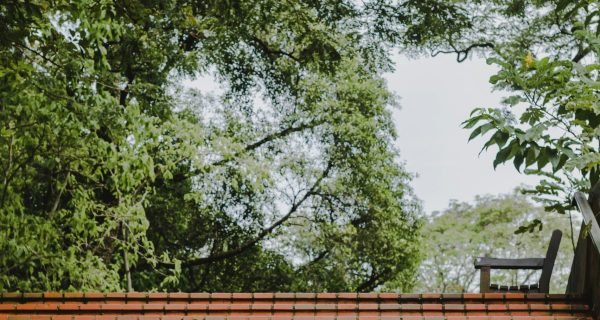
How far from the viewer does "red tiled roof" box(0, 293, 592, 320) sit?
19.8 feet

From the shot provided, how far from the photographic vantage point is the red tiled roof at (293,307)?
A: 6.03 meters

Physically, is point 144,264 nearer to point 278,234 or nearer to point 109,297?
point 278,234

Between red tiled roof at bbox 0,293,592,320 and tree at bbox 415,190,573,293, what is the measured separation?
22547 mm

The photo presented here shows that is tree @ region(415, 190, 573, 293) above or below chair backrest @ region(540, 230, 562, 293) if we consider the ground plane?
above

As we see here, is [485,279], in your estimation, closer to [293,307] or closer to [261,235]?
[293,307]

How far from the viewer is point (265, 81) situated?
688 inches

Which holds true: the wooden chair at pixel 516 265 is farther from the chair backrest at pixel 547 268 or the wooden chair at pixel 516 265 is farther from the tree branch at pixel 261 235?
the tree branch at pixel 261 235

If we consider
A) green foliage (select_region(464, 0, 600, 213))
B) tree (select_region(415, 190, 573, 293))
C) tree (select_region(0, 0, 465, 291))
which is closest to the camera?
green foliage (select_region(464, 0, 600, 213))

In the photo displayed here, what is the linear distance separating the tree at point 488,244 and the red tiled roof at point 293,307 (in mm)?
22547

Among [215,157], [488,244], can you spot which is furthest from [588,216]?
[488,244]

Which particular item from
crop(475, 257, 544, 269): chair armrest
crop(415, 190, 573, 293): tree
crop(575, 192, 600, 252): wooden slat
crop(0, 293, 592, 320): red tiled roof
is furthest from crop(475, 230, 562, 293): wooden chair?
crop(415, 190, 573, 293): tree

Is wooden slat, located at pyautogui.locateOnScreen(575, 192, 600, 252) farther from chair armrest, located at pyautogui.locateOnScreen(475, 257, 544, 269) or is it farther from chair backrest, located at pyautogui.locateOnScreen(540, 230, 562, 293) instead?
chair armrest, located at pyautogui.locateOnScreen(475, 257, 544, 269)

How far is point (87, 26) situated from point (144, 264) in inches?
258

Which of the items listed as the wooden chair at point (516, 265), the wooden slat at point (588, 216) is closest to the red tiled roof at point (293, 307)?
the wooden slat at point (588, 216)
